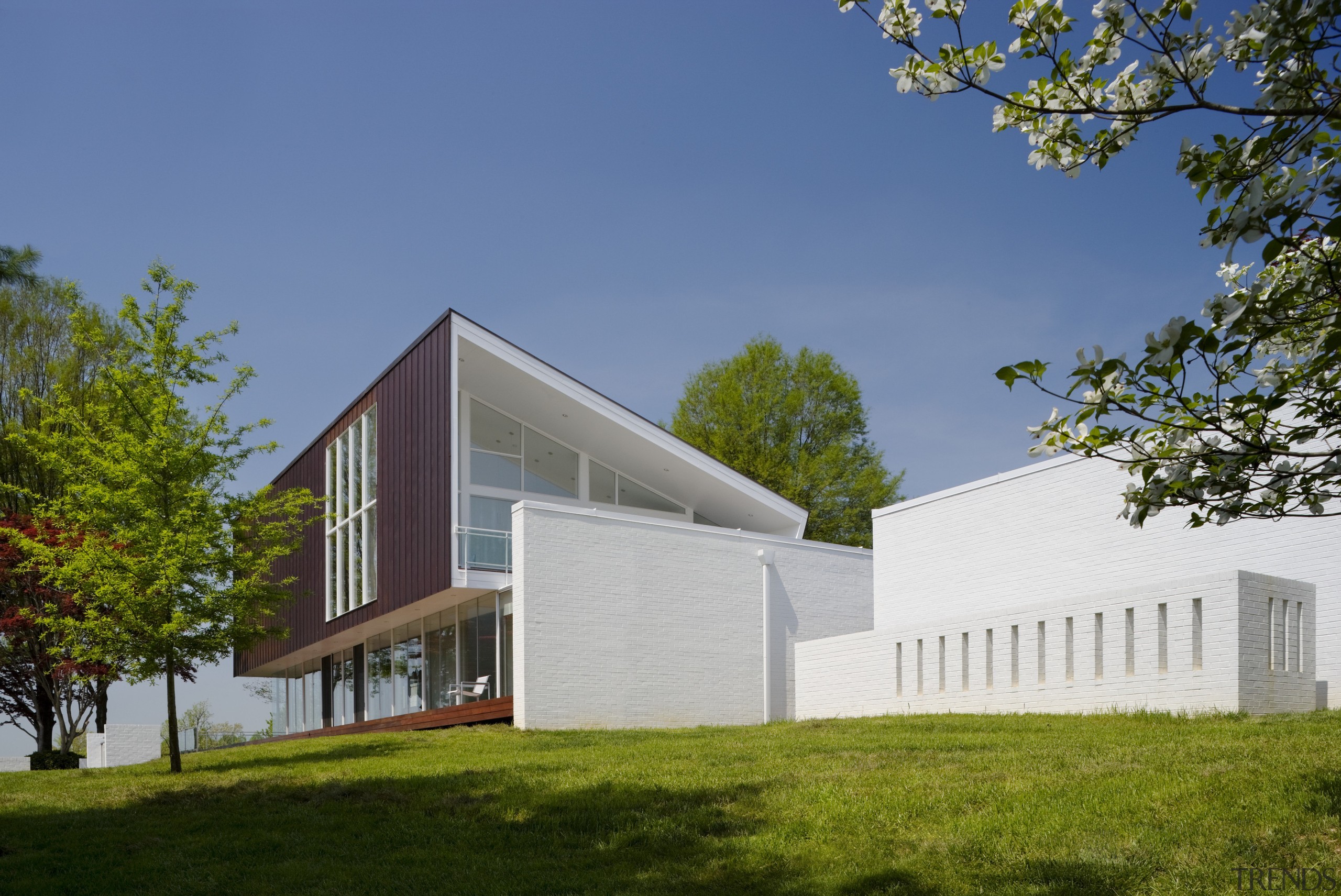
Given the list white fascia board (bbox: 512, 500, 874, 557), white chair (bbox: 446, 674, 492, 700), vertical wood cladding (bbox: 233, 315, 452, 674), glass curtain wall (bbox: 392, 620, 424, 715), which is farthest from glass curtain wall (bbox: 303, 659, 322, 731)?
white fascia board (bbox: 512, 500, 874, 557)

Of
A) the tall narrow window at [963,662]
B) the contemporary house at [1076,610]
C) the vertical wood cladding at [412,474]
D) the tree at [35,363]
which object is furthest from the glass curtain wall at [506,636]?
the tree at [35,363]

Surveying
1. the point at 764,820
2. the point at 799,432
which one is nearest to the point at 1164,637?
the point at 764,820

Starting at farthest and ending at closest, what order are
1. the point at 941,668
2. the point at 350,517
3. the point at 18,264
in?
the point at 350,517, the point at 941,668, the point at 18,264

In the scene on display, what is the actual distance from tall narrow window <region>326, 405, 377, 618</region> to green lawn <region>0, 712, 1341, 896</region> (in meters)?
11.4

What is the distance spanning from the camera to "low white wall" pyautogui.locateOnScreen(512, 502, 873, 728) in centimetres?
1805

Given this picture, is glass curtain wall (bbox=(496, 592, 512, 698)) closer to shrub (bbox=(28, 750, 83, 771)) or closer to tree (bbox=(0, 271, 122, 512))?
shrub (bbox=(28, 750, 83, 771))

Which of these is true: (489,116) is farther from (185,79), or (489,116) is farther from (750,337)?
(750,337)

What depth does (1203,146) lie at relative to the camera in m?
4.25

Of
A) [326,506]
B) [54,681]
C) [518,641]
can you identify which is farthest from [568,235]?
[54,681]

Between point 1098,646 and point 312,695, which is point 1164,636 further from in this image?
point 312,695

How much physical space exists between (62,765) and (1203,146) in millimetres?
27005

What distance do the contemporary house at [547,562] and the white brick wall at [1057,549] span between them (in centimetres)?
239

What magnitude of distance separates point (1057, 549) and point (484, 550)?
32.4 feet

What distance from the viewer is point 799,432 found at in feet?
127
